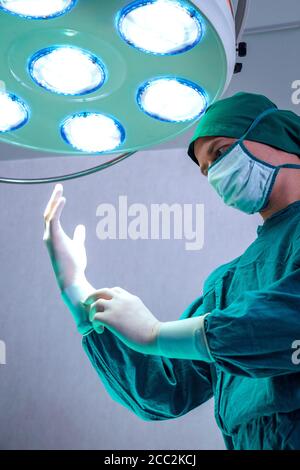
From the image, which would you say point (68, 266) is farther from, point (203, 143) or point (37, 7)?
point (37, 7)

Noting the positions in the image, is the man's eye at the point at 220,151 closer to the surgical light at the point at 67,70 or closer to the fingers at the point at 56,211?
the fingers at the point at 56,211

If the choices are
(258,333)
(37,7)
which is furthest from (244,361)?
(37,7)

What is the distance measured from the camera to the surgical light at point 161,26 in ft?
2.99

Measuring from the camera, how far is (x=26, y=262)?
3.87 meters

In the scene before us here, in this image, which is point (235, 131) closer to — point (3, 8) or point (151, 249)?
point (3, 8)

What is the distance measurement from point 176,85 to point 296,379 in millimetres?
611

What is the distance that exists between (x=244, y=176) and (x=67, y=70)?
0.57 meters

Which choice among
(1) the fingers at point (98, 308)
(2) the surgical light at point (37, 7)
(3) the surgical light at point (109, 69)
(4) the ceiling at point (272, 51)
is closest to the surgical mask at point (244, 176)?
(3) the surgical light at point (109, 69)

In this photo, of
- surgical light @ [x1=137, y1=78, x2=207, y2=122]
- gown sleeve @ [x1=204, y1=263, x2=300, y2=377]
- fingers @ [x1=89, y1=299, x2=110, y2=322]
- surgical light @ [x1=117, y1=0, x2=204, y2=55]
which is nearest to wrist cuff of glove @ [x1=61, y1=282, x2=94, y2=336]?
fingers @ [x1=89, y1=299, x2=110, y2=322]

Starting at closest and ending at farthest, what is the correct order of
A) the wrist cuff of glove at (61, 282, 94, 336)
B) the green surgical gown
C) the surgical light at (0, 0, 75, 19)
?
the surgical light at (0, 0, 75, 19) < the green surgical gown < the wrist cuff of glove at (61, 282, 94, 336)

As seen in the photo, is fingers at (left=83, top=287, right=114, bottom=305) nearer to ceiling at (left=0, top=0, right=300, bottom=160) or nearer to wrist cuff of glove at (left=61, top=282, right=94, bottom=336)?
wrist cuff of glove at (left=61, top=282, right=94, bottom=336)

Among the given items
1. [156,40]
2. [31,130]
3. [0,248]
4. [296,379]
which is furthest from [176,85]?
[0,248]

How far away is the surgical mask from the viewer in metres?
1.46

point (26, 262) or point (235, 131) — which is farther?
point (26, 262)
